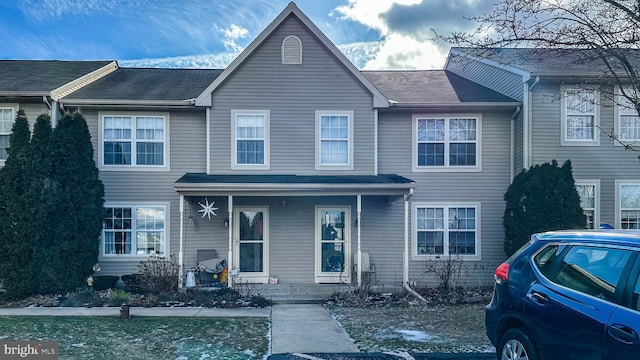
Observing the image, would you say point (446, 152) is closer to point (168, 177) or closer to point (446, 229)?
point (446, 229)

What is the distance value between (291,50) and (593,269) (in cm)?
1004

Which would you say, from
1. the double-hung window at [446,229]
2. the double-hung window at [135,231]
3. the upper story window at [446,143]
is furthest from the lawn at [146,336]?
the upper story window at [446,143]

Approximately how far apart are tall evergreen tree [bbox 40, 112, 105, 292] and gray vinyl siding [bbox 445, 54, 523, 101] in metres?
10.7

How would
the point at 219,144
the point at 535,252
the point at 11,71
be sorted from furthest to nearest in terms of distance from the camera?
the point at 11,71, the point at 219,144, the point at 535,252

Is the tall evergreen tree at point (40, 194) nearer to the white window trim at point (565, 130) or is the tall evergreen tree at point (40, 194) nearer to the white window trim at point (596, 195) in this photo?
the white window trim at point (565, 130)

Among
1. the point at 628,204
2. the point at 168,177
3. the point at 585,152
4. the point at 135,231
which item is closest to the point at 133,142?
the point at 168,177

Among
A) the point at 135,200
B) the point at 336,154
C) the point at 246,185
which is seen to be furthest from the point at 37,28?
the point at 336,154

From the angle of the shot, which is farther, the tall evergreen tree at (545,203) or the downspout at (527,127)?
the downspout at (527,127)

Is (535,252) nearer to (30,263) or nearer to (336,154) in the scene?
(336,154)

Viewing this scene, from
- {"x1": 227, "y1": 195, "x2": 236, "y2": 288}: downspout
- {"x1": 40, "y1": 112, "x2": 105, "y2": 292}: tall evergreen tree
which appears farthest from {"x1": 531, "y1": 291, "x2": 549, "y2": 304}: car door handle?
{"x1": 40, "y1": 112, "x2": 105, "y2": 292}: tall evergreen tree

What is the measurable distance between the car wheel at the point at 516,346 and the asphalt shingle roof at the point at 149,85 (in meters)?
10.3

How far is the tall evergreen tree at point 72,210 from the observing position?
10812 millimetres

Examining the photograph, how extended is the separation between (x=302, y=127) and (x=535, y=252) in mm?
8507

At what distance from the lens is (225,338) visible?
23.9 feet
